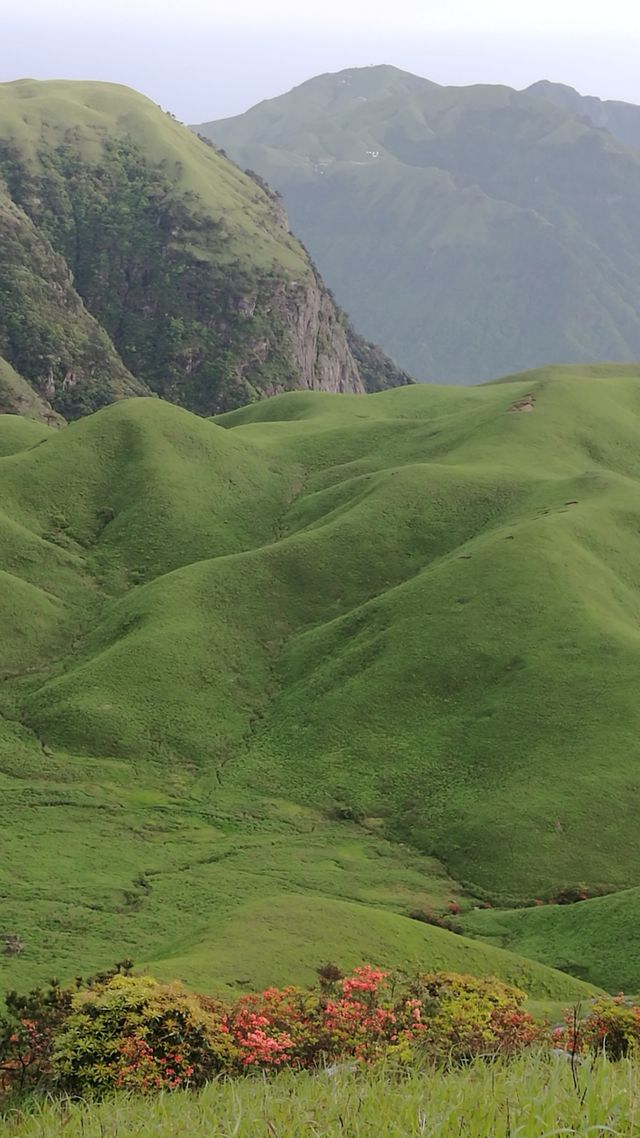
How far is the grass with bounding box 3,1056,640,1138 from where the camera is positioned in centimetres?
855

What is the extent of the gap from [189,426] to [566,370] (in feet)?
258

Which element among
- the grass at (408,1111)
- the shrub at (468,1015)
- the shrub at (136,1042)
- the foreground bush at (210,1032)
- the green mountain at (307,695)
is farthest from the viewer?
the green mountain at (307,695)

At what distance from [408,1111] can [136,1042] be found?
646 inches

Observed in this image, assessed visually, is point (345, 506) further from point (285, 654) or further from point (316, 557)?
point (285, 654)

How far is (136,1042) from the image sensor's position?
24109 millimetres

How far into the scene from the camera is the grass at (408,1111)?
28.1 ft

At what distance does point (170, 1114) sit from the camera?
10516 millimetres

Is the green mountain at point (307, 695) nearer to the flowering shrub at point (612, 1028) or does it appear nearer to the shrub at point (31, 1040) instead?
the shrub at point (31, 1040)

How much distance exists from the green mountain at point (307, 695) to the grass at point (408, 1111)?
28.4 m

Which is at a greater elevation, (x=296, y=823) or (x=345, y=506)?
(x=345, y=506)

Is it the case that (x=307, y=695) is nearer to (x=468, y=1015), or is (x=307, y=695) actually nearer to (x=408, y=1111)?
(x=468, y=1015)

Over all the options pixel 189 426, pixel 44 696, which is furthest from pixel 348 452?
pixel 44 696

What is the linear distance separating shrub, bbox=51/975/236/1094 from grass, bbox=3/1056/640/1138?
12602mm

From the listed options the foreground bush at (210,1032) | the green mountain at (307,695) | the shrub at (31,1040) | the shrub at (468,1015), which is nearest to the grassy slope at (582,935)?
the green mountain at (307,695)
